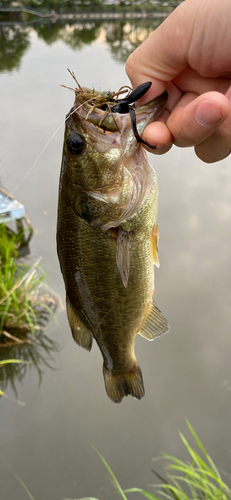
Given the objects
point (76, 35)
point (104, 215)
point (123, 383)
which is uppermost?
point (76, 35)

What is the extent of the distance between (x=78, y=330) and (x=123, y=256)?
0.38m

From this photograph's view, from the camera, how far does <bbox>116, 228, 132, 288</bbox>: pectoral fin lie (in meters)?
1.31

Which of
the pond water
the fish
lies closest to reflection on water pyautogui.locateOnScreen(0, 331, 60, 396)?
the pond water

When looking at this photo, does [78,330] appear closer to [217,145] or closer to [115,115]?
[115,115]

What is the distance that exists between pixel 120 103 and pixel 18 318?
12.2ft

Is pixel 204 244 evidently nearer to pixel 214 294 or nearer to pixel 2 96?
pixel 214 294

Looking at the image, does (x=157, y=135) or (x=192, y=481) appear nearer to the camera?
(x=157, y=135)

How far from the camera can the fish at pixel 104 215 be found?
1.26 metres

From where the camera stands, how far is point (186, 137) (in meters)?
1.24

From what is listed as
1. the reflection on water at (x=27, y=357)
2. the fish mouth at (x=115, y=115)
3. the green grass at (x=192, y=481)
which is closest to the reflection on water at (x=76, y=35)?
the reflection on water at (x=27, y=357)

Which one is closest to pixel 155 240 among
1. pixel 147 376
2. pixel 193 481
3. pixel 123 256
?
pixel 123 256

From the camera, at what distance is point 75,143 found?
129cm

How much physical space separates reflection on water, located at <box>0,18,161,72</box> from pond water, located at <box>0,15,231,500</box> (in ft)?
46.2

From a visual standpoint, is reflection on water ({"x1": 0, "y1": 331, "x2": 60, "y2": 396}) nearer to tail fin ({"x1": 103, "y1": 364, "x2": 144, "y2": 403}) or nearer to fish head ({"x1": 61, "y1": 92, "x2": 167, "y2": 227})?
tail fin ({"x1": 103, "y1": 364, "x2": 144, "y2": 403})
